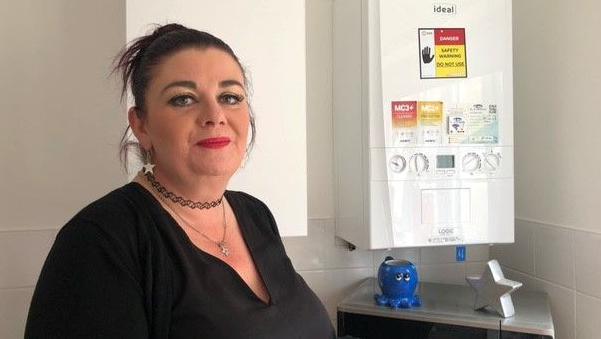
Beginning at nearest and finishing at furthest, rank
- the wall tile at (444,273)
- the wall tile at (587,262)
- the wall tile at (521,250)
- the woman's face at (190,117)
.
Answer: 1. the woman's face at (190,117)
2. the wall tile at (587,262)
3. the wall tile at (521,250)
4. the wall tile at (444,273)

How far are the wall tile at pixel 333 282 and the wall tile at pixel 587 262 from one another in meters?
0.60

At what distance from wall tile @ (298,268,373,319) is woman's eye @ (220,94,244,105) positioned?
2.87ft

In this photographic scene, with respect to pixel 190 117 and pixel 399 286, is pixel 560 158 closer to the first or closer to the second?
pixel 399 286

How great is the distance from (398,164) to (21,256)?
41.2 inches

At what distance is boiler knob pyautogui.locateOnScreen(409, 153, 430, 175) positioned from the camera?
1.24 metres

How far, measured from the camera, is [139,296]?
2.06ft

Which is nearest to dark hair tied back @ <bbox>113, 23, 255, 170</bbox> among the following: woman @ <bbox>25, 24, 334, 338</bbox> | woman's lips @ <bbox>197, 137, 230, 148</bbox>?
woman @ <bbox>25, 24, 334, 338</bbox>

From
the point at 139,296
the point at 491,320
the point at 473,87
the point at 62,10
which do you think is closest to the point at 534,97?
the point at 473,87

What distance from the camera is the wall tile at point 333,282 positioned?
5.05ft

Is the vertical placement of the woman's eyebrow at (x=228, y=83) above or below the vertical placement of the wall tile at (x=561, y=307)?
above

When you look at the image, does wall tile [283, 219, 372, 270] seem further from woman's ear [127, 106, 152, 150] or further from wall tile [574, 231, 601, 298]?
woman's ear [127, 106, 152, 150]

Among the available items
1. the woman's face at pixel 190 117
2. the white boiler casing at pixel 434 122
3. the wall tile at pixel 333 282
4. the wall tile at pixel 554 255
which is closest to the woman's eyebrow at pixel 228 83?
the woman's face at pixel 190 117

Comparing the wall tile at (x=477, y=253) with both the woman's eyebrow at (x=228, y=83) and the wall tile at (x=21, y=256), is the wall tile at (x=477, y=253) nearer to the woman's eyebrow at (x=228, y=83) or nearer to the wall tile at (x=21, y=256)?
the woman's eyebrow at (x=228, y=83)

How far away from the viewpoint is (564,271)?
4.25 ft
